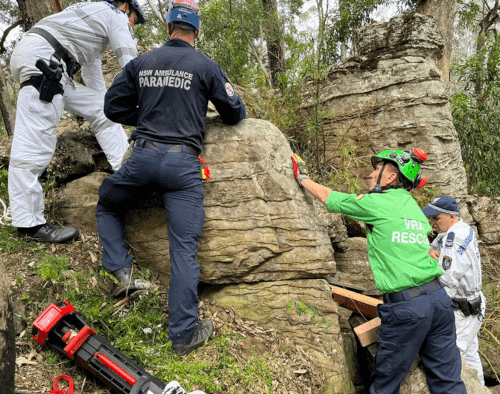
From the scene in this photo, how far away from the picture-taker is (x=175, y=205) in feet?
11.5

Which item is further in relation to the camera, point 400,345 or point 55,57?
point 55,57

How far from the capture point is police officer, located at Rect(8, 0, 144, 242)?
3896 mm

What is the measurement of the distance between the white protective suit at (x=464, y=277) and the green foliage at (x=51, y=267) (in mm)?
4703

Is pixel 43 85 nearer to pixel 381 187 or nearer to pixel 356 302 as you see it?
pixel 381 187

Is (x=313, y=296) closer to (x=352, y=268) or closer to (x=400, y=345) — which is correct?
(x=400, y=345)

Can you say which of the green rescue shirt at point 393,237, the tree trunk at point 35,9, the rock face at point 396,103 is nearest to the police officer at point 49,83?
the tree trunk at point 35,9

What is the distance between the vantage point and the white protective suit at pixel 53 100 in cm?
389

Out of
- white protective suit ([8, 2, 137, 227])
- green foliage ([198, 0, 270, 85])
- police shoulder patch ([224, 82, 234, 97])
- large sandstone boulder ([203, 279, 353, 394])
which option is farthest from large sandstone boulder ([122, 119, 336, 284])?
green foliage ([198, 0, 270, 85])

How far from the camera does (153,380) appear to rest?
2.95 m

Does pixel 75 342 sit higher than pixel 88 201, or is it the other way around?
pixel 88 201

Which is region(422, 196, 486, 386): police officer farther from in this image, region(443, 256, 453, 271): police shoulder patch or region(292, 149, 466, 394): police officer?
region(292, 149, 466, 394): police officer

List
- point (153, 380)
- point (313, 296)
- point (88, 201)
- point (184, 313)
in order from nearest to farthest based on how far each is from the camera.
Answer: point (153, 380)
point (184, 313)
point (313, 296)
point (88, 201)

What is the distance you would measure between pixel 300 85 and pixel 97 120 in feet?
11.8

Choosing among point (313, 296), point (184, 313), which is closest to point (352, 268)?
point (313, 296)
